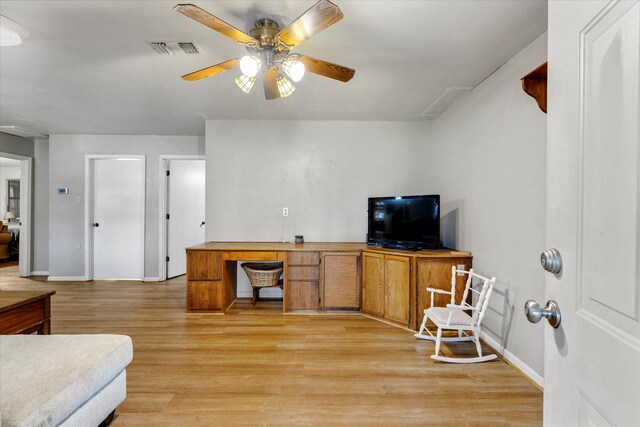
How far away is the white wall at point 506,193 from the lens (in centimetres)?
226

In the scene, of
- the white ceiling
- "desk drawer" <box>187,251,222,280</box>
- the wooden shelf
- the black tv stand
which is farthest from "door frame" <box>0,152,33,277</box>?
the wooden shelf

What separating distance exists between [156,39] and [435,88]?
253 centimetres

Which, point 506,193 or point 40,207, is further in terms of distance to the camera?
point 40,207

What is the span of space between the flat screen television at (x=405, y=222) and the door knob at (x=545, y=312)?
2.48 metres

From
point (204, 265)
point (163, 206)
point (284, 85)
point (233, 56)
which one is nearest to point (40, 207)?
point (163, 206)

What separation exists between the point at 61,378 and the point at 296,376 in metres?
1.42

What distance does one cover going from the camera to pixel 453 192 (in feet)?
11.8

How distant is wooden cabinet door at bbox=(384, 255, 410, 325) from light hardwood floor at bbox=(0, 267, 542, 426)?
0.51ft

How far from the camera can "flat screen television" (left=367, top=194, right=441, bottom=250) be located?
129 inches

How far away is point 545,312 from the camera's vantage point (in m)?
0.83

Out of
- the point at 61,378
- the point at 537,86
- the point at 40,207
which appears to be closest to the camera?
the point at 61,378

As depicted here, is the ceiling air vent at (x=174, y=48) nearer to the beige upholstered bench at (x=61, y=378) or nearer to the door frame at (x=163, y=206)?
the beige upholstered bench at (x=61, y=378)

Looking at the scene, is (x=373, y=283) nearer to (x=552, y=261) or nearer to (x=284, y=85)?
(x=284, y=85)

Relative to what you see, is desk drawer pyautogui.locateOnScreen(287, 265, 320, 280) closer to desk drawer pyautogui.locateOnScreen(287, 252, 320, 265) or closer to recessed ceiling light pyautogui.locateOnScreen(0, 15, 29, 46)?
desk drawer pyautogui.locateOnScreen(287, 252, 320, 265)
